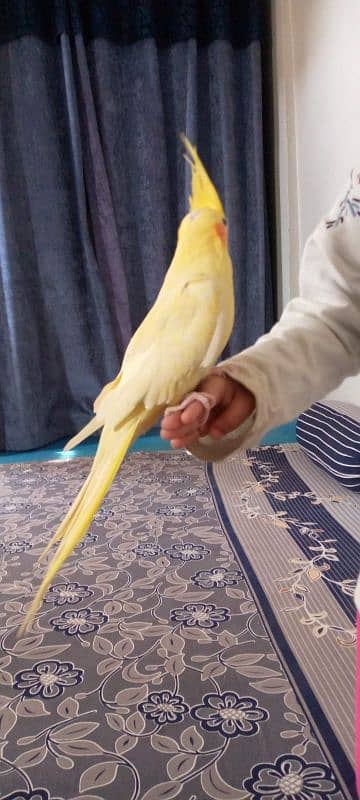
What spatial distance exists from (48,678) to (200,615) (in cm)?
23

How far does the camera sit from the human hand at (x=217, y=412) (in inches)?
18.6

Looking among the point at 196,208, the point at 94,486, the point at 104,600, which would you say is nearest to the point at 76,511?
the point at 94,486

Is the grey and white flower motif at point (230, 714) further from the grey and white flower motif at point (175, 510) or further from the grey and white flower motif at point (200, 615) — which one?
the grey and white flower motif at point (175, 510)

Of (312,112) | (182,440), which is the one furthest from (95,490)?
(312,112)

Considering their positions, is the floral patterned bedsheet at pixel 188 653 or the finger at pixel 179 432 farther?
the floral patterned bedsheet at pixel 188 653

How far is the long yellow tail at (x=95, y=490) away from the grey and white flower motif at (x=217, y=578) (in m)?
0.49

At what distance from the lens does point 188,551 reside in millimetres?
1080

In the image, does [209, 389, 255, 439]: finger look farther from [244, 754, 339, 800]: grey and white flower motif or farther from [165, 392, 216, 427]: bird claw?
[244, 754, 339, 800]: grey and white flower motif

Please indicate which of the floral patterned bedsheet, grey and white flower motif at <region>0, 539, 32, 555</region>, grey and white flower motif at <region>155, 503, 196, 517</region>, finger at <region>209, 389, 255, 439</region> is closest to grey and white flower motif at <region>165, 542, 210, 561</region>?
the floral patterned bedsheet

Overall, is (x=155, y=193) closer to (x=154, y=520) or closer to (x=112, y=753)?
(x=154, y=520)

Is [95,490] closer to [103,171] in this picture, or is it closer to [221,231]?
[221,231]

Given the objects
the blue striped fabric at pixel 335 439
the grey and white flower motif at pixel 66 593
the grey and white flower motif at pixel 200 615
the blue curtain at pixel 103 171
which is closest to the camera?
the grey and white flower motif at pixel 200 615

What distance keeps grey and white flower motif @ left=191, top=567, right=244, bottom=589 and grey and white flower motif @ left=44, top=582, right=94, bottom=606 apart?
18 centimetres

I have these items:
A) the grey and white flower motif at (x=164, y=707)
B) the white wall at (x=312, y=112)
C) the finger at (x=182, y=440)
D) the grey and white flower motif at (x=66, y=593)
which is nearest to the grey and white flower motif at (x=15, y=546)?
the grey and white flower motif at (x=66, y=593)
